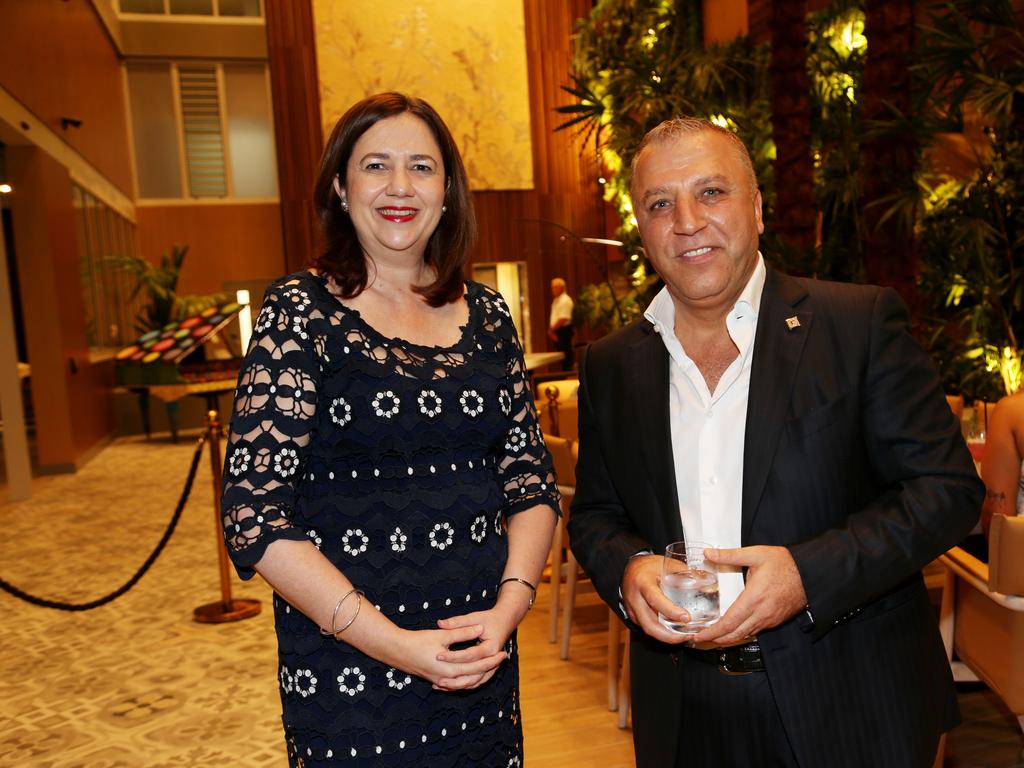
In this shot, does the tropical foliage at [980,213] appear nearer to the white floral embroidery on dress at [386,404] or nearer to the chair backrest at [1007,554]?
the chair backrest at [1007,554]

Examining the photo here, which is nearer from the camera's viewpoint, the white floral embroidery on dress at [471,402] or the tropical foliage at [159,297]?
the white floral embroidery on dress at [471,402]

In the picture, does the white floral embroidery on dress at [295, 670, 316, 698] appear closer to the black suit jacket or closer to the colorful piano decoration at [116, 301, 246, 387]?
the black suit jacket

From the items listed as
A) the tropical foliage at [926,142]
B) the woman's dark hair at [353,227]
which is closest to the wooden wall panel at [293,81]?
the tropical foliage at [926,142]

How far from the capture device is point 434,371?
1874 millimetres

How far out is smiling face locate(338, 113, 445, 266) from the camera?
1861 mm

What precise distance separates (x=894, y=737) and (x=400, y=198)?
4.61 ft

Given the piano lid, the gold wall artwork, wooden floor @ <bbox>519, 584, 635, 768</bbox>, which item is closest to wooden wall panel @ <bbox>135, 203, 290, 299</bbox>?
the gold wall artwork

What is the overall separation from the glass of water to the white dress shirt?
0.25 meters

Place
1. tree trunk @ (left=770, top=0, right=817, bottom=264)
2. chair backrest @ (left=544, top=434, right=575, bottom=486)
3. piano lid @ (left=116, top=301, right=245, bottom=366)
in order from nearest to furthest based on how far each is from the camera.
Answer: chair backrest @ (left=544, top=434, right=575, bottom=486)
tree trunk @ (left=770, top=0, right=817, bottom=264)
piano lid @ (left=116, top=301, right=245, bottom=366)

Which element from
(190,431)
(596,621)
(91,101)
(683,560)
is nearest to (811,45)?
(596,621)

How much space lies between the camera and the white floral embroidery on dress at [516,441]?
2.03 meters

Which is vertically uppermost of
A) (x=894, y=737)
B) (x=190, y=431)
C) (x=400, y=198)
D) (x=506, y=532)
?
(x=400, y=198)

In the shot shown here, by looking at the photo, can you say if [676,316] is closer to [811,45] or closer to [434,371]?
A: [434,371]

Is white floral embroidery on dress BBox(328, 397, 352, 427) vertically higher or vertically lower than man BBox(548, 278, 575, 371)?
higher
